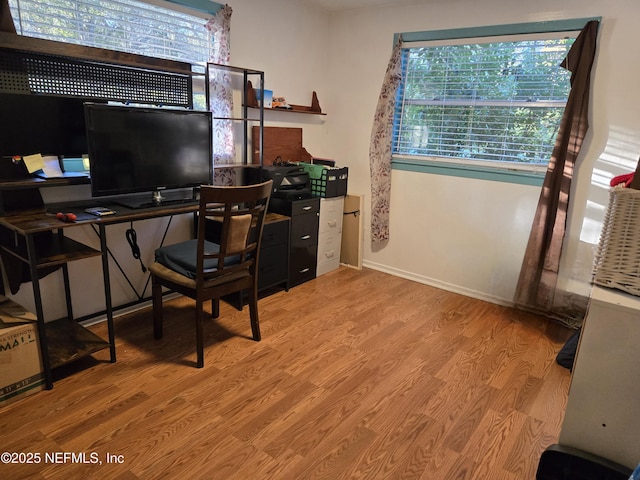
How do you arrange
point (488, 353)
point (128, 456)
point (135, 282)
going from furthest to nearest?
point (135, 282) → point (488, 353) → point (128, 456)

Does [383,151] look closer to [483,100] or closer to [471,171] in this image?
[471,171]

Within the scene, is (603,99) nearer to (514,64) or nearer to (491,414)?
(514,64)

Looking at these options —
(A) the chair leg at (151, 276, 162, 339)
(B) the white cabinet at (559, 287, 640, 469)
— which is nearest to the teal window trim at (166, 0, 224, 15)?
(A) the chair leg at (151, 276, 162, 339)

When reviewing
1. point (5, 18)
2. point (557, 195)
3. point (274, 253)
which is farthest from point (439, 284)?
point (5, 18)

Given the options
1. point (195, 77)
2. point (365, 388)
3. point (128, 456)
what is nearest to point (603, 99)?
point (365, 388)

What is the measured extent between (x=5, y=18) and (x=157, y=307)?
62.8 inches

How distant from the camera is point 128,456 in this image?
1.65 meters

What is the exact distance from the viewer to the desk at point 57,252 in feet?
6.20

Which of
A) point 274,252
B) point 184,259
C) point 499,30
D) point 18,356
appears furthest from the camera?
A: point 274,252

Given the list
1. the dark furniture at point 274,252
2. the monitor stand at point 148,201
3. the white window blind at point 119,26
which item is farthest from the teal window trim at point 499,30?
the monitor stand at point 148,201

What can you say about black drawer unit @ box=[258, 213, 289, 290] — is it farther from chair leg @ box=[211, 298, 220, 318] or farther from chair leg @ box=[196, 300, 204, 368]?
chair leg @ box=[196, 300, 204, 368]

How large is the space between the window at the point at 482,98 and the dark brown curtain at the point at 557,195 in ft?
0.47

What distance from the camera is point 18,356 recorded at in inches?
74.5

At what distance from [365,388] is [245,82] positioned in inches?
91.2
